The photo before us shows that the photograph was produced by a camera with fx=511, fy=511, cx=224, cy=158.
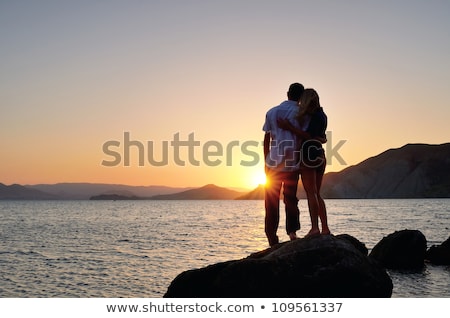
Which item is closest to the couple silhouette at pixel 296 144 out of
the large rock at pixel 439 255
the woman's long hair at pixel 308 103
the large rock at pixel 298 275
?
the woman's long hair at pixel 308 103

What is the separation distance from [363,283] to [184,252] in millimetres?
34343

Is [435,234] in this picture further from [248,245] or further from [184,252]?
[184,252]

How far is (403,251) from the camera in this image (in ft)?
102

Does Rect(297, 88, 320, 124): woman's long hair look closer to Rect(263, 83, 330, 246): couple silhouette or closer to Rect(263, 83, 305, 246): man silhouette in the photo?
Rect(263, 83, 330, 246): couple silhouette

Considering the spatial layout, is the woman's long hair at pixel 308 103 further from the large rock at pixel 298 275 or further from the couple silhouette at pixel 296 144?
the large rock at pixel 298 275

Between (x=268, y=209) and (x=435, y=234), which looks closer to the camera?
(x=268, y=209)

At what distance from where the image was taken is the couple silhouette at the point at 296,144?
31.0ft

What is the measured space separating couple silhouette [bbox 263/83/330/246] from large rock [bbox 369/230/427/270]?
22844 mm

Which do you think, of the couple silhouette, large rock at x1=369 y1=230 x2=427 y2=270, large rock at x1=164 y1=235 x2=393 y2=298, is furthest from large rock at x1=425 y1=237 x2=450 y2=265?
the couple silhouette

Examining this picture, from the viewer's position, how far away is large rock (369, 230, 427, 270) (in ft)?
101

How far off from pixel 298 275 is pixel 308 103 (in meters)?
3.38

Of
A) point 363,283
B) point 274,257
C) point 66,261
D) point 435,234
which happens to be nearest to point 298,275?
point 274,257

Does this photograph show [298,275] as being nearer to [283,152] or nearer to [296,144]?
[283,152]
